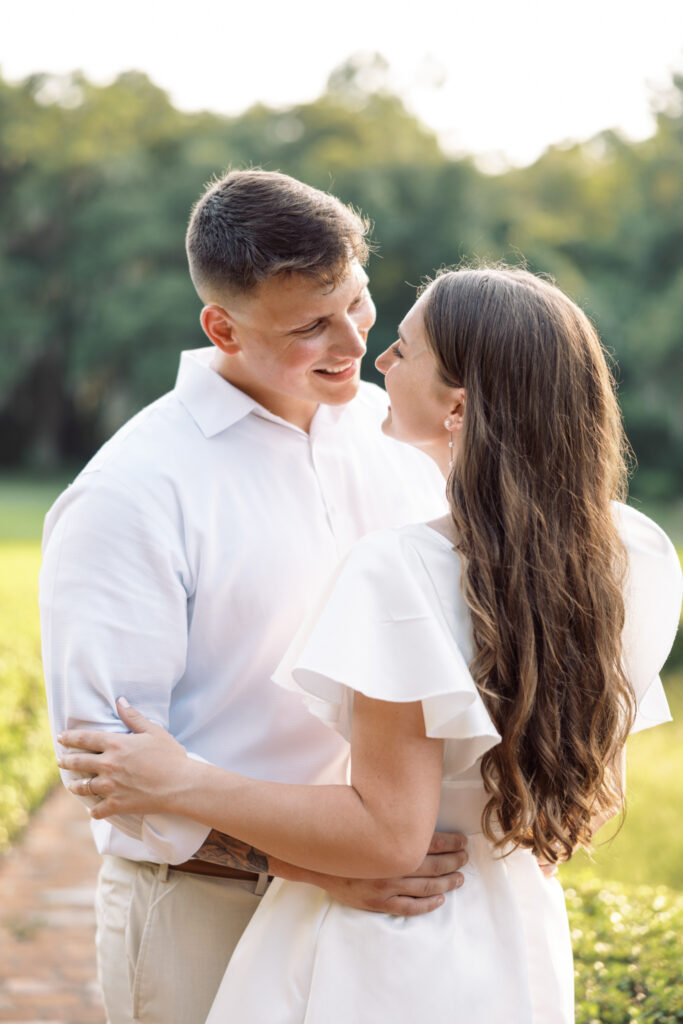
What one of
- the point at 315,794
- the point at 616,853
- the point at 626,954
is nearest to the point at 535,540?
the point at 315,794

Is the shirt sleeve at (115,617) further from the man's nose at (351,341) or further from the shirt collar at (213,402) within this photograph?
the man's nose at (351,341)

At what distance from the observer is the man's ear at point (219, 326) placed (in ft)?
8.65

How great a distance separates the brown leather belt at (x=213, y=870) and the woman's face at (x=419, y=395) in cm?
104

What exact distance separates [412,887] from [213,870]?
0.61 meters

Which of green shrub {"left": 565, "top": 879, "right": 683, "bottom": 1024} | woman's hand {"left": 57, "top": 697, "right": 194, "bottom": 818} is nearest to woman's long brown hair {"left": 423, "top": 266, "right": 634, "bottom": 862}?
woman's hand {"left": 57, "top": 697, "right": 194, "bottom": 818}

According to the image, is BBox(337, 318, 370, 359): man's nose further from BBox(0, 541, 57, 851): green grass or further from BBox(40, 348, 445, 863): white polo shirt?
BBox(0, 541, 57, 851): green grass

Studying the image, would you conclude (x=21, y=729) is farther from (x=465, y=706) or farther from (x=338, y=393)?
(x=465, y=706)

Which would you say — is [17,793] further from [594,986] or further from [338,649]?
[338,649]

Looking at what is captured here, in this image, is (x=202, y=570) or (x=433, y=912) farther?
(x=202, y=570)

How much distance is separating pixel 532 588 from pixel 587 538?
0.16 m

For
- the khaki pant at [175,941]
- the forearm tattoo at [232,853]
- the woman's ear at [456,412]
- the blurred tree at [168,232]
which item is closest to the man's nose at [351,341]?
the woman's ear at [456,412]

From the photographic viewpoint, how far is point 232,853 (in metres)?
2.27

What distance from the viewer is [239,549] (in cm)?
243

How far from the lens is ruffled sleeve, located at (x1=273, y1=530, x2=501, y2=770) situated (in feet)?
6.11
